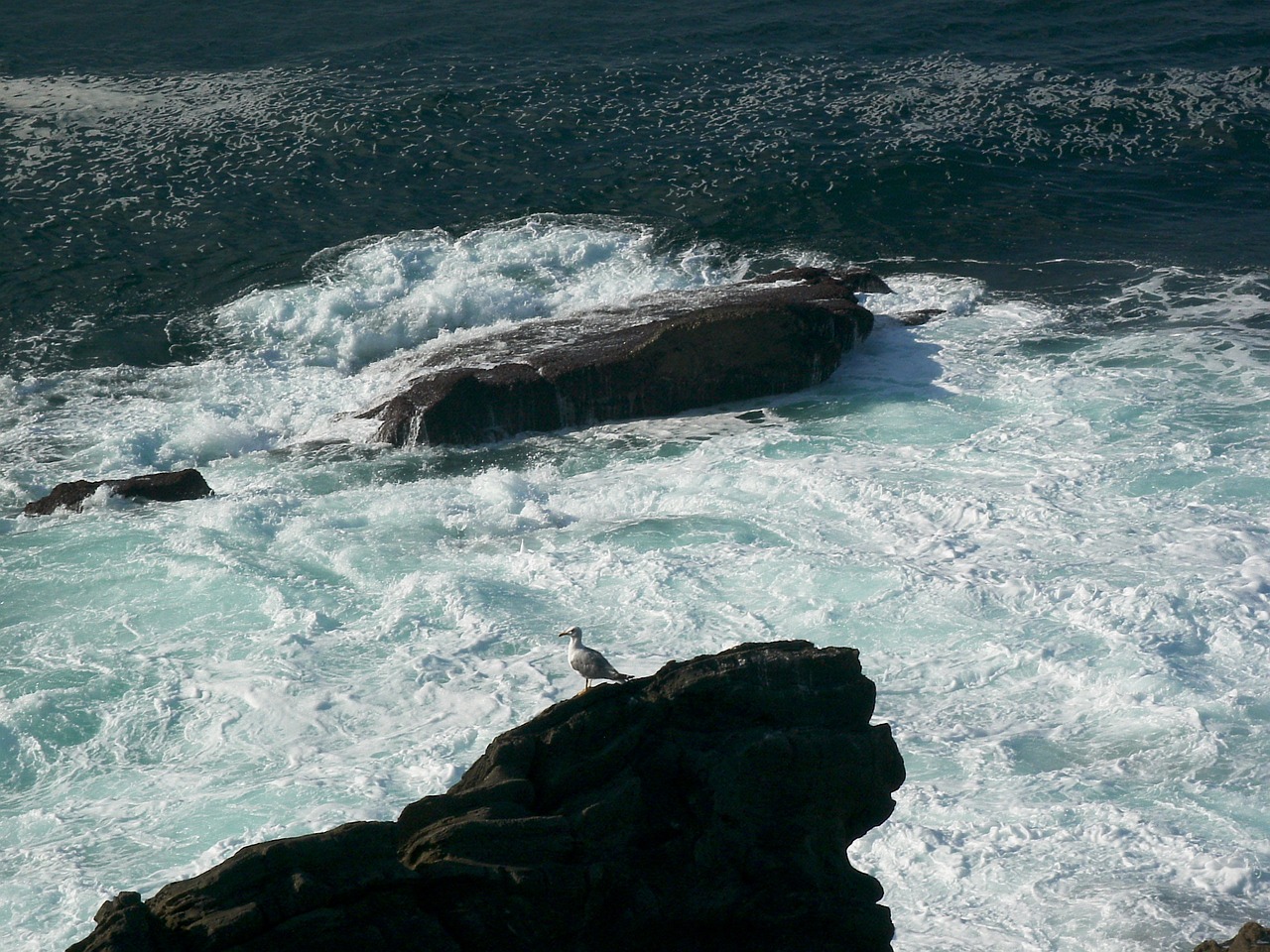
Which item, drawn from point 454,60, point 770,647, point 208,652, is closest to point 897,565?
point 770,647

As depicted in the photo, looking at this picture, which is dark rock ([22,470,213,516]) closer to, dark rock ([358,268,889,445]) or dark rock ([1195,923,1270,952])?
dark rock ([358,268,889,445])

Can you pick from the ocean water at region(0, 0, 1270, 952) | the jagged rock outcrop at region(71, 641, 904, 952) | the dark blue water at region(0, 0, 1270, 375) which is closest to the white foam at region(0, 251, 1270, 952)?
the ocean water at region(0, 0, 1270, 952)

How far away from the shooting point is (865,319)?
17688mm

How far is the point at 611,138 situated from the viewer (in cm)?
2564

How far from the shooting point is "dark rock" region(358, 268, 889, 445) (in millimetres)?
15938

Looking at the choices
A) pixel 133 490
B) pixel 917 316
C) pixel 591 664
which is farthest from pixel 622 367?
pixel 591 664

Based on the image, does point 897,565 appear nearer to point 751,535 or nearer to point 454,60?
point 751,535

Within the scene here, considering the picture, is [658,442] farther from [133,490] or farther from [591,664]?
[591,664]

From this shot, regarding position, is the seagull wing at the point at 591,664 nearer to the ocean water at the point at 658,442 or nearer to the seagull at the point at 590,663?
the seagull at the point at 590,663

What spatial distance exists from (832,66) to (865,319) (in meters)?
12.5

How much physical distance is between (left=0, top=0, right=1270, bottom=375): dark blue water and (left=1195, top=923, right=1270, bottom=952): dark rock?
13.6 m

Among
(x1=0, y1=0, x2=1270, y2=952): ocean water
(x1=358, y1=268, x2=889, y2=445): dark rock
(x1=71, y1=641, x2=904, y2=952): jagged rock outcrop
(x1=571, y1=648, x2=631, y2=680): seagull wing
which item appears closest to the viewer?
(x1=71, y1=641, x2=904, y2=952): jagged rock outcrop

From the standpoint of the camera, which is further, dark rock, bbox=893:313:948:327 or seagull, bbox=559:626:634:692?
dark rock, bbox=893:313:948:327

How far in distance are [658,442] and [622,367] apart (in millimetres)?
1216
